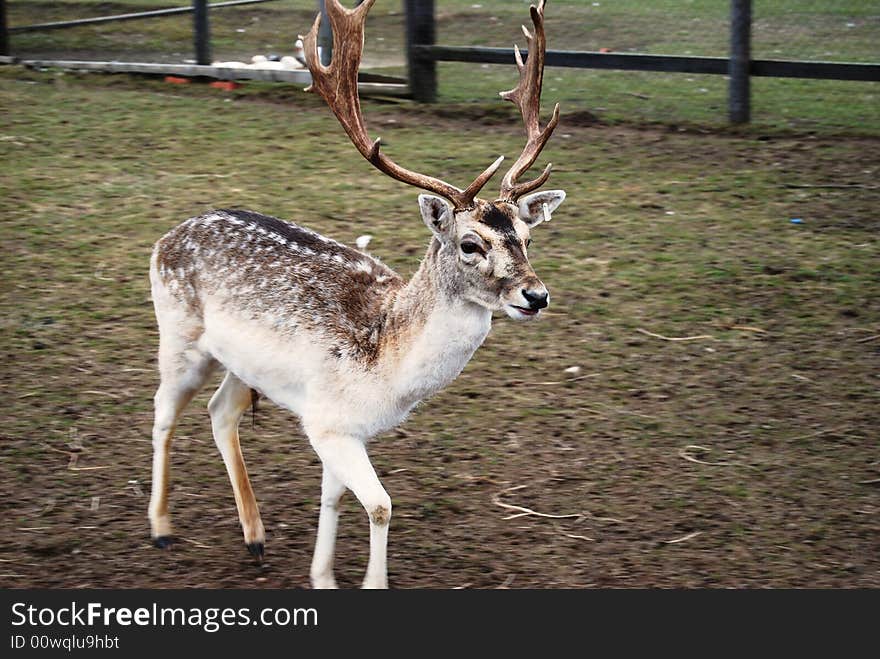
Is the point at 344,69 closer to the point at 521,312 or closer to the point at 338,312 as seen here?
the point at 338,312

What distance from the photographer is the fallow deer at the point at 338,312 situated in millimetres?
4727

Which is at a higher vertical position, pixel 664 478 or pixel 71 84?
pixel 71 84

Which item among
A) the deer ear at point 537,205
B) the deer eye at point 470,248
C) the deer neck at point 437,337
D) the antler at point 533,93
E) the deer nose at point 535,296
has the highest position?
the antler at point 533,93

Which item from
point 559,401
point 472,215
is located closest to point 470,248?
point 472,215

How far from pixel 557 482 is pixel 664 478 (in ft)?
1.55

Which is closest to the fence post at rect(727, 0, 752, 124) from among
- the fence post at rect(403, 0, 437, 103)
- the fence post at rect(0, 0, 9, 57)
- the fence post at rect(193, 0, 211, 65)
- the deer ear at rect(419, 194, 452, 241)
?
the fence post at rect(403, 0, 437, 103)

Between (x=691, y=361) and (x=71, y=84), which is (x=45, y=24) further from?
(x=691, y=361)

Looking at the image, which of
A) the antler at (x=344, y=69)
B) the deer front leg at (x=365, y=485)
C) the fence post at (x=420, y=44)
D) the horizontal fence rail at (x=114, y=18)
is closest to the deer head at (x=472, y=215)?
the antler at (x=344, y=69)

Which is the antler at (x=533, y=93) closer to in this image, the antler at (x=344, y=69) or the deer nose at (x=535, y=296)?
the antler at (x=344, y=69)

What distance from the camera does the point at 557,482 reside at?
5.86 meters

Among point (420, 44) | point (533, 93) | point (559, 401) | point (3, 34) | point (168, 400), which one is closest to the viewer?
point (168, 400)

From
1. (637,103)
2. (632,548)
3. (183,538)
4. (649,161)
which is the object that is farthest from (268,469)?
(637,103)

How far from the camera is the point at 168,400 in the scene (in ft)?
17.6

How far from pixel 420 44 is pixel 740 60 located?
9.17 ft
